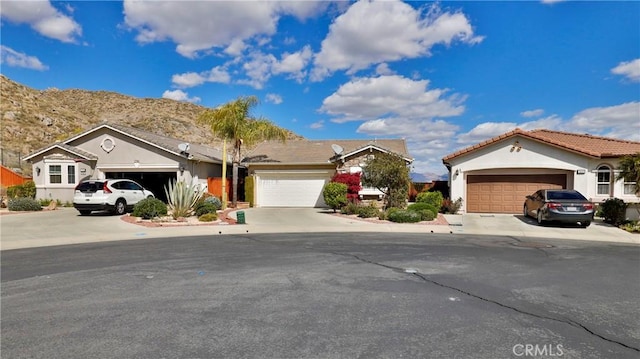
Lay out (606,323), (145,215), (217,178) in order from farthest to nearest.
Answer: (217,178) < (145,215) < (606,323)

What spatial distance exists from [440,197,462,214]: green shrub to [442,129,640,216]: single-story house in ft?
1.56

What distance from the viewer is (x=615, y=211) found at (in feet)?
56.7

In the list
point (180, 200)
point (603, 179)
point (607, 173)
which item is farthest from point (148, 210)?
point (607, 173)

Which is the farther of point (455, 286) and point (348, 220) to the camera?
point (348, 220)

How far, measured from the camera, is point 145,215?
17.7 meters

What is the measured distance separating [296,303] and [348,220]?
13.1 metres

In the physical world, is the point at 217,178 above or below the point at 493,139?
below

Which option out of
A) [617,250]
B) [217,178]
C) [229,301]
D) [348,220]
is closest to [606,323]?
[229,301]

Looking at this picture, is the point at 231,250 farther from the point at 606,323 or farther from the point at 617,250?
the point at 617,250

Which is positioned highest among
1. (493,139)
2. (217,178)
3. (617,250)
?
(493,139)

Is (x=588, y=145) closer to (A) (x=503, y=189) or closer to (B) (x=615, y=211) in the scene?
(A) (x=503, y=189)

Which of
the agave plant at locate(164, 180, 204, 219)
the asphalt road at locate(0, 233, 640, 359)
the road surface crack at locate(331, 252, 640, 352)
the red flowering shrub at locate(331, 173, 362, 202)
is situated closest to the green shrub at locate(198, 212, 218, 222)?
the agave plant at locate(164, 180, 204, 219)

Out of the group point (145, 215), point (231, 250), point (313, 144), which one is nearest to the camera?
point (231, 250)

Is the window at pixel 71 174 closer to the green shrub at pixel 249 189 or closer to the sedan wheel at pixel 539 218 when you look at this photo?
the green shrub at pixel 249 189
